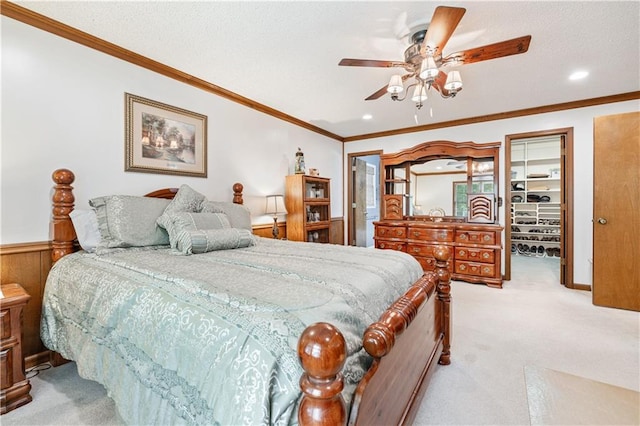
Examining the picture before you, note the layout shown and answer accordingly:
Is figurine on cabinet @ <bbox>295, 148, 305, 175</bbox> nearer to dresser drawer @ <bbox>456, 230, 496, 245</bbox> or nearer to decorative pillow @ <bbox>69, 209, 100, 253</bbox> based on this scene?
dresser drawer @ <bbox>456, 230, 496, 245</bbox>

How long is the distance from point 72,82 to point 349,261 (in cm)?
249

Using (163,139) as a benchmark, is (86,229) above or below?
below

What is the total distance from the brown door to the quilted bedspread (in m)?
2.69

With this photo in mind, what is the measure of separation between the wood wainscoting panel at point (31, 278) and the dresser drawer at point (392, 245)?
13.1ft

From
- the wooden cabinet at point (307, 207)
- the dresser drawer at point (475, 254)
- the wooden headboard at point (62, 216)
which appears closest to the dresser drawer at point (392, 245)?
the dresser drawer at point (475, 254)

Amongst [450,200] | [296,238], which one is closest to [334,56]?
[296,238]

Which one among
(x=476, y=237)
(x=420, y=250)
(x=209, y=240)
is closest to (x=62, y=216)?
(x=209, y=240)

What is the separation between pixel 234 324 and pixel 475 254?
3891 mm

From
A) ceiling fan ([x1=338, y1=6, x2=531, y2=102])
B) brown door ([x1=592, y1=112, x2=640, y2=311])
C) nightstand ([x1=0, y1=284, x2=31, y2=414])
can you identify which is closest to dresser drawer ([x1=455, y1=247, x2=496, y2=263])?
brown door ([x1=592, y1=112, x2=640, y2=311])

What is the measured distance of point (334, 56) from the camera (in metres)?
2.53

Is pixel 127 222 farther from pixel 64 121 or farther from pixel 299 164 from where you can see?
pixel 299 164

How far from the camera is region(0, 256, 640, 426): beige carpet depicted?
5.13 ft

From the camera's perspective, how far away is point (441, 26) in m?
1.73

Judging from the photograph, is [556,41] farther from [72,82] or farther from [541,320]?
[72,82]
